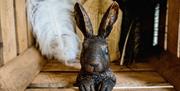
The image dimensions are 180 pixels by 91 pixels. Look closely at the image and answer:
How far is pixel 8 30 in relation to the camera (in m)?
0.83

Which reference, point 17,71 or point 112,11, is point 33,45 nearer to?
point 17,71

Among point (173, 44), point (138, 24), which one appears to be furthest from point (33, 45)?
point (173, 44)

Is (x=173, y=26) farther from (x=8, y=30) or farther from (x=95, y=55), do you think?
(x=8, y=30)

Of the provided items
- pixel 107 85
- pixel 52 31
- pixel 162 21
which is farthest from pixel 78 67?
pixel 162 21

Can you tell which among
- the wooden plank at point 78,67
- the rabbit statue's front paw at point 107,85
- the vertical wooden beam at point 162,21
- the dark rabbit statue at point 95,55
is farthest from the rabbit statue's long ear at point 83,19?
the vertical wooden beam at point 162,21

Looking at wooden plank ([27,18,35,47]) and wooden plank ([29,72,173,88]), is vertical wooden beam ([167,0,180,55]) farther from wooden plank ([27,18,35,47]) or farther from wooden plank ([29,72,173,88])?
wooden plank ([27,18,35,47])

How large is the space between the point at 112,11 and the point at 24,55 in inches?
13.7

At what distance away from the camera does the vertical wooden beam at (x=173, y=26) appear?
94 centimetres

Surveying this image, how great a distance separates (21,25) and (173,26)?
526 millimetres

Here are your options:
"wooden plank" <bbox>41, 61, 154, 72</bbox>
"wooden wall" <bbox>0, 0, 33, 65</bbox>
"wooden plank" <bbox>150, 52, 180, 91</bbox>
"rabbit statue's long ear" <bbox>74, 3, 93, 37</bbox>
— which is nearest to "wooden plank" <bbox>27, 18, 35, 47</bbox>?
"wooden wall" <bbox>0, 0, 33, 65</bbox>

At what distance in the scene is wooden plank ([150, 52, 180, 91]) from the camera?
0.86m

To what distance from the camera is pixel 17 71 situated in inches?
32.5

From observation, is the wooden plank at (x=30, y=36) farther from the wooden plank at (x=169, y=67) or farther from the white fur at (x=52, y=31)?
the wooden plank at (x=169, y=67)

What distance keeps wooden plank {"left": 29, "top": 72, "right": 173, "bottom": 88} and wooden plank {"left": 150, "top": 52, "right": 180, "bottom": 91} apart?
0.02 metres
